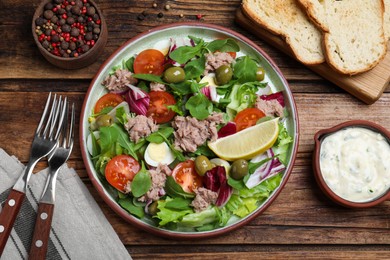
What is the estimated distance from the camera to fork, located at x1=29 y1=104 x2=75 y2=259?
2.99 meters

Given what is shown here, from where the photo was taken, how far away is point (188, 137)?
3016 millimetres

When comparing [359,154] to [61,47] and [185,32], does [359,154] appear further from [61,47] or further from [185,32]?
[61,47]

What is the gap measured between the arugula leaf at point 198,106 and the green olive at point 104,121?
0.43 meters

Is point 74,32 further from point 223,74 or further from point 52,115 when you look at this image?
point 223,74

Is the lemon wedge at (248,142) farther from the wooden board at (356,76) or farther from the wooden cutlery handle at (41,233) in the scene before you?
the wooden cutlery handle at (41,233)

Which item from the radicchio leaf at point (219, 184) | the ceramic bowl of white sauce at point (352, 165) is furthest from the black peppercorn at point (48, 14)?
the ceramic bowl of white sauce at point (352, 165)

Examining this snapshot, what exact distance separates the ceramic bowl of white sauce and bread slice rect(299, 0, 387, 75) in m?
0.40

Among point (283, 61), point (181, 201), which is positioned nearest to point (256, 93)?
point (283, 61)

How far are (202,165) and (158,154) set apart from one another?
26 centimetres

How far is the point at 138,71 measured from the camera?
3162mm

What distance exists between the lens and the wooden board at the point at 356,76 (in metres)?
3.27

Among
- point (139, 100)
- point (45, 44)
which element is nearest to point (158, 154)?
point (139, 100)

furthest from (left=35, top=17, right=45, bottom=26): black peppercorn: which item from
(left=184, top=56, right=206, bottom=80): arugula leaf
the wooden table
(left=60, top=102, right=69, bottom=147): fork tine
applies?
(left=184, top=56, right=206, bottom=80): arugula leaf

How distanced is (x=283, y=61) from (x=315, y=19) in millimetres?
310
